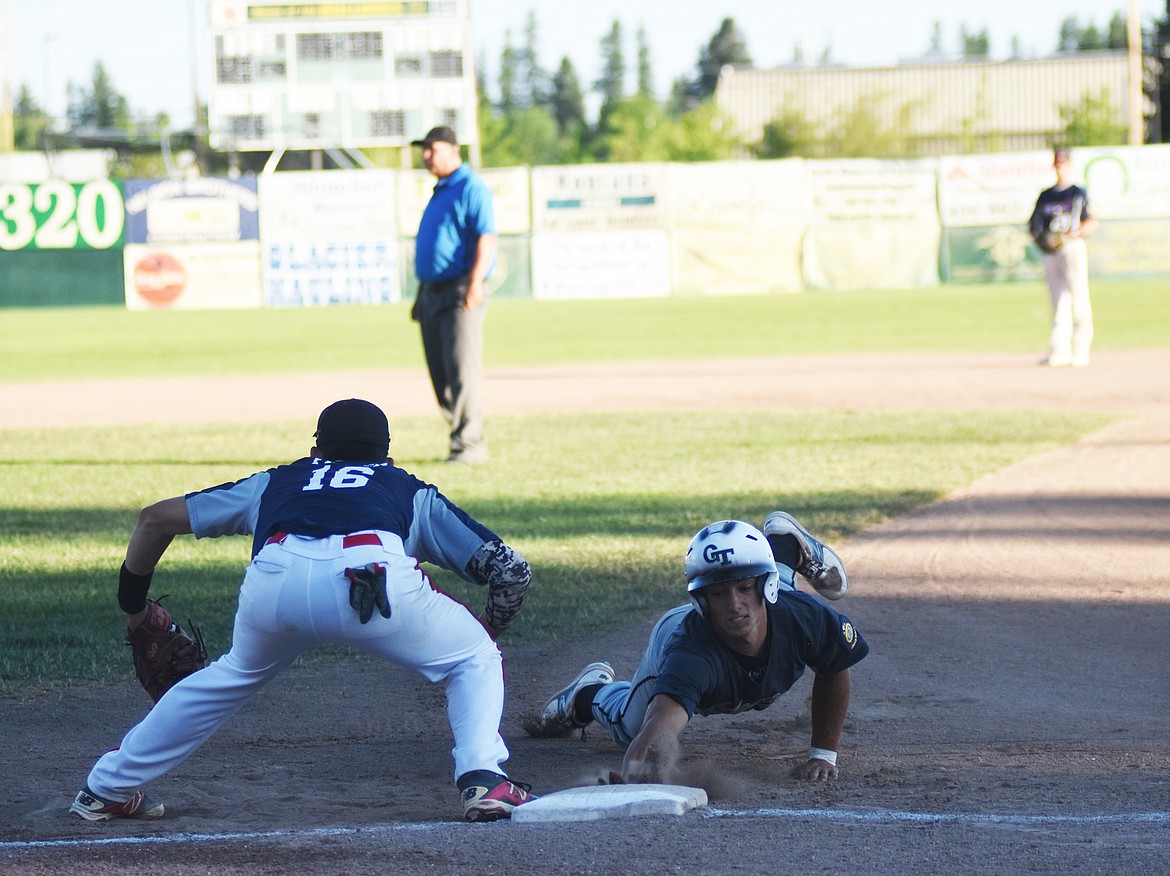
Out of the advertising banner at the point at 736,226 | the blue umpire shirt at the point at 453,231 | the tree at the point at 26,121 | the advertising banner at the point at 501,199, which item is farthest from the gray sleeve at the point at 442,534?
the tree at the point at 26,121

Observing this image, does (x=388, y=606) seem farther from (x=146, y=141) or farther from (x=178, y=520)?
(x=146, y=141)

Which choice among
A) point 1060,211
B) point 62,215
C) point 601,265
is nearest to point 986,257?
point 601,265

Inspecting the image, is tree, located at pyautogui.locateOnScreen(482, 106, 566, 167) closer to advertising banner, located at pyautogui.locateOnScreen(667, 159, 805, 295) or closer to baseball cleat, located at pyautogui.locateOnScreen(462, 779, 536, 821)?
advertising banner, located at pyautogui.locateOnScreen(667, 159, 805, 295)

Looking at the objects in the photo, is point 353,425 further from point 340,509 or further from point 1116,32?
point 1116,32

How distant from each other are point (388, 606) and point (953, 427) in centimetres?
896

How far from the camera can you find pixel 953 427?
11797mm

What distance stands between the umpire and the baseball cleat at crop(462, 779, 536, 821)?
19.9 feet

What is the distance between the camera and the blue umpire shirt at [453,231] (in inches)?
372

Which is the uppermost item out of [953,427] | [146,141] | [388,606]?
[146,141]

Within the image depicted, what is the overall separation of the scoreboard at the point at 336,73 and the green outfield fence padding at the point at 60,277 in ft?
47.5

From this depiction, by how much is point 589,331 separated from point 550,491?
14761mm

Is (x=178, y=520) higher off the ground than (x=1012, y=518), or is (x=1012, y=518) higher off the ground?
→ (x=178, y=520)

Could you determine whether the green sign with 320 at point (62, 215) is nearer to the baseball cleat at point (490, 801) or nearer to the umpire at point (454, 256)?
the umpire at point (454, 256)

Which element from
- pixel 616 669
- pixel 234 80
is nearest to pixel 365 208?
pixel 234 80
